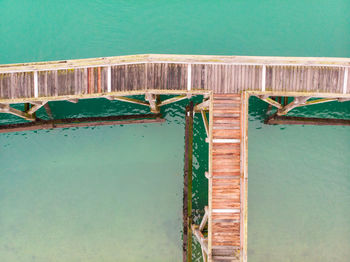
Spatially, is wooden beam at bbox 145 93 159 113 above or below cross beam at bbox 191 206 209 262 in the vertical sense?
above

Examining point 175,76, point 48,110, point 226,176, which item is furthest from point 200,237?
point 48,110

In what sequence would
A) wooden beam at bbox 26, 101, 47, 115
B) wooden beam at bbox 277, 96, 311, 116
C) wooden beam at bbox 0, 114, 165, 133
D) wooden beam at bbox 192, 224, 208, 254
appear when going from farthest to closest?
1. wooden beam at bbox 0, 114, 165, 133
2. wooden beam at bbox 26, 101, 47, 115
3. wooden beam at bbox 192, 224, 208, 254
4. wooden beam at bbox 277, 96, 311, 116

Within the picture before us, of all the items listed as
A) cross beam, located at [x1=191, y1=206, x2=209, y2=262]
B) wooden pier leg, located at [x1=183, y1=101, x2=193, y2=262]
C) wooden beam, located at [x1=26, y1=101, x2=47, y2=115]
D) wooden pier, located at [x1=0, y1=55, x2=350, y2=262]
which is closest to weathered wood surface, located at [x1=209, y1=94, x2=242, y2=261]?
wooden pier, located at [x1=0, y1=55, x2=350, y2=262]

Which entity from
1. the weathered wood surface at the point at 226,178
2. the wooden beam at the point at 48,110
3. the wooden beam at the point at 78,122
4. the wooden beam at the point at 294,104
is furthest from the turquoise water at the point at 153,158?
the weathered wood surface at the point at 226,178

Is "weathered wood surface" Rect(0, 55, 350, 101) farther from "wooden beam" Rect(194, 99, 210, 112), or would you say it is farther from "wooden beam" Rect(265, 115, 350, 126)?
"wooden beam" Rect(265, 115, 350, 126)

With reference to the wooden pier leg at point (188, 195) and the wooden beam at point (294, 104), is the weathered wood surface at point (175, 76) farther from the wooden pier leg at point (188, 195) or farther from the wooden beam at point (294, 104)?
the wooden pier leg at point (188, 195)

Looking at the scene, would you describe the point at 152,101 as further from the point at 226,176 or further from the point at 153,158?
the point at 226,176

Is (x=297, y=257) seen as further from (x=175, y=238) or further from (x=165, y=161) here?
(x=165, y=161)
